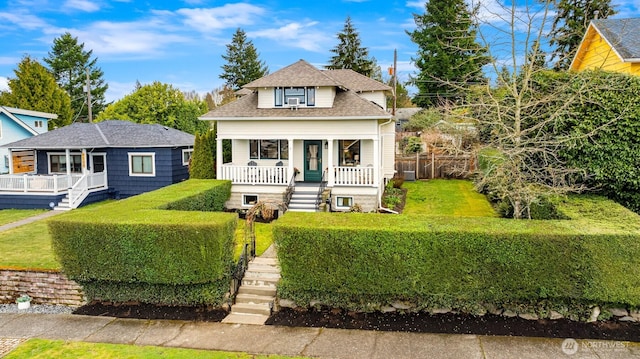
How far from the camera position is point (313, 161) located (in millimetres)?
18750

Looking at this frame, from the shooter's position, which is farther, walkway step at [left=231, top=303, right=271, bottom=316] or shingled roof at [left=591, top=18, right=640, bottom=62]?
shingled roof at [left=591, top=18, right=640, bottom=62]

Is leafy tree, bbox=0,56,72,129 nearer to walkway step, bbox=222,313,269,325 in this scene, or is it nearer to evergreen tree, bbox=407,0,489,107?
evergreen tree, bbox=407,0,489,107

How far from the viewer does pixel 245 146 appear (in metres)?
19.0

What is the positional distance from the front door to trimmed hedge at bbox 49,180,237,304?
9411mm

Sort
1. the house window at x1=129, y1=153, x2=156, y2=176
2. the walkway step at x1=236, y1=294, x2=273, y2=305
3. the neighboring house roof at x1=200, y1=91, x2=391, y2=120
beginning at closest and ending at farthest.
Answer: the walkway step at x1=236, y1=294, x2=273, y2=305 → the neighboring house roof at x1=200, y1=91, x2=391, y2=120 → the house window at x1=129, y1=153, x2=156, y2=176

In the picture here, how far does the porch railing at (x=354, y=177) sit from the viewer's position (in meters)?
16.4

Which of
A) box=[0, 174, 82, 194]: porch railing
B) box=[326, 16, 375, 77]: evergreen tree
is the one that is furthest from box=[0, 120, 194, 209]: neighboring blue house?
box=[326, 16, 375, 77]: evergreen tree

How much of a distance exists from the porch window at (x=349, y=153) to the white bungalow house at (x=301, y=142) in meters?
0.05

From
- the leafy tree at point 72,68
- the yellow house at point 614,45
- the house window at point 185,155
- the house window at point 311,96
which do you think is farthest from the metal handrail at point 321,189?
the leafy tree at point 72,68

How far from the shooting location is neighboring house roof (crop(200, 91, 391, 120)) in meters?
16.6

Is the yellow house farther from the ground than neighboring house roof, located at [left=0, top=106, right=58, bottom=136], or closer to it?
farther from the ground

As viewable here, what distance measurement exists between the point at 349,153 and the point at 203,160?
692cm

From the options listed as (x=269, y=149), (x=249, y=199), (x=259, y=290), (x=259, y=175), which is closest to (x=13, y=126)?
(x=269, y=149)

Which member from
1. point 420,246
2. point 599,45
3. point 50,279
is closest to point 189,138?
point 50,279
